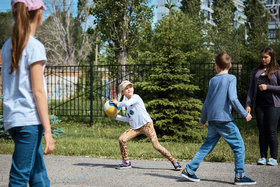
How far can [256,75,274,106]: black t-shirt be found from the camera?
568 cm

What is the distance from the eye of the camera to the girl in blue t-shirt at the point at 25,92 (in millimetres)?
2342

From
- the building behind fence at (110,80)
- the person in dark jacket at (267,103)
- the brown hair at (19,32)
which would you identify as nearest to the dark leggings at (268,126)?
the person in dark jacket at (267,103)

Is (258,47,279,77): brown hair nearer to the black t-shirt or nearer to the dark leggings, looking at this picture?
the black t-shirt

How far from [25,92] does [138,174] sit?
3061mm

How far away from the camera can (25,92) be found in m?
2.37

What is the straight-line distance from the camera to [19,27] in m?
2.33

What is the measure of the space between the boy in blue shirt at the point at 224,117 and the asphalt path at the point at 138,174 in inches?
7.9

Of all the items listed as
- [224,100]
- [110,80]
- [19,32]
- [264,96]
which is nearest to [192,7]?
[110,80]

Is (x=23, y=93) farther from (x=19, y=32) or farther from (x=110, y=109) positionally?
(x=110, y=109)

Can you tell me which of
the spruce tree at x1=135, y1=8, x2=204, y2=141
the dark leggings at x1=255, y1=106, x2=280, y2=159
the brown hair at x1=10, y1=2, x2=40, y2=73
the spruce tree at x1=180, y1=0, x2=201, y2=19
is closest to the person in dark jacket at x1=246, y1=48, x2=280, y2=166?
the dark leggings at x1=255, y1=106, x2=280, y2=159

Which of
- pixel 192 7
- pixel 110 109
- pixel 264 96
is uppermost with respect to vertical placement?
pixel 192 7

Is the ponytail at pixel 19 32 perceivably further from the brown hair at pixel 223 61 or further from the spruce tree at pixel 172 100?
the spruce tree at pixel 172 100

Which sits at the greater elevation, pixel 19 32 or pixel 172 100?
pixel 19 32

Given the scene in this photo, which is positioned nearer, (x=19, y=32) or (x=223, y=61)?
(x=19, y=32)
